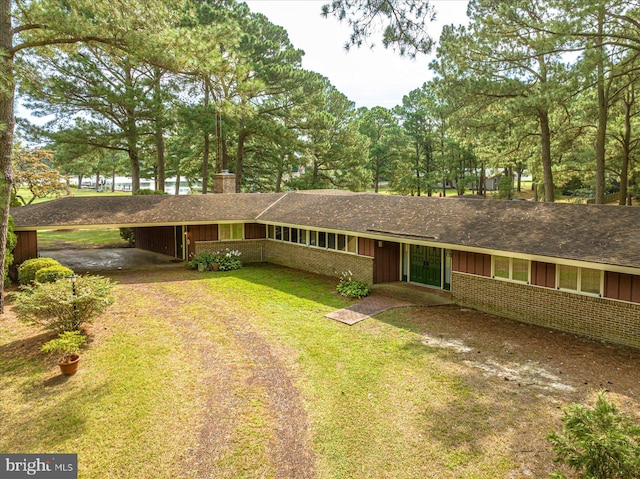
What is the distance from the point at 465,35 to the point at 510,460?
16718 mm

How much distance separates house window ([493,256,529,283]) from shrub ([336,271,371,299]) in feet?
15.1

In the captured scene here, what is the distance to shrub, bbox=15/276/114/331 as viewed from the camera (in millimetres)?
9842

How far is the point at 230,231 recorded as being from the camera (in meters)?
20.8

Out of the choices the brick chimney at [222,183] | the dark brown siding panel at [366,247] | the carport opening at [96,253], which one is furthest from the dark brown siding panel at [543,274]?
the brick chimney at [222,183]

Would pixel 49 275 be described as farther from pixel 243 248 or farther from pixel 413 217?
pixel 413 217

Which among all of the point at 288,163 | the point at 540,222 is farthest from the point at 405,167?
the point at 540,222

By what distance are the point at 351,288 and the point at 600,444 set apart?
1068 centimetres

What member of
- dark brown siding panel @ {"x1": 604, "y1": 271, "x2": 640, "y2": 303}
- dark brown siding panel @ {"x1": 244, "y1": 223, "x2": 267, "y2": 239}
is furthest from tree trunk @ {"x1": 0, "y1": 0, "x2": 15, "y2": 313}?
dark brown siding panel @ {"x1": 604, "y1": 271, "x2": 640, "y2": 303}

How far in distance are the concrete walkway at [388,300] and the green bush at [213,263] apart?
24.6 ft

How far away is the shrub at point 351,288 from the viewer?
14750 millimetres

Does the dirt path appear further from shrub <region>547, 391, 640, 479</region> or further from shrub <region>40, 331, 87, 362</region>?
shrub <region>547, 391, 640, 479</region>

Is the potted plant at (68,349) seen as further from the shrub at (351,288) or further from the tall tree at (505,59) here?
the tall tree at (505,59)

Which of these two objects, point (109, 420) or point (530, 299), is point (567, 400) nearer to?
point (530, 299)

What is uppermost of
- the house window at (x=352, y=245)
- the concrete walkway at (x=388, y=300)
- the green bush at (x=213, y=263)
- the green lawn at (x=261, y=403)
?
the house window at (x=352, y=245)
